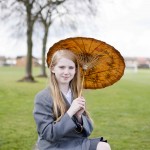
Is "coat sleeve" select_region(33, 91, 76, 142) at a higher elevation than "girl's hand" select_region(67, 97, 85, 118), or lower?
lower

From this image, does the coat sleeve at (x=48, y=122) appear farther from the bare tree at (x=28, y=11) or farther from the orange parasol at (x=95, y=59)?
the bare tree at (x=28, y=11)

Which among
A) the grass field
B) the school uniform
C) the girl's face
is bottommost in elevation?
the grass field

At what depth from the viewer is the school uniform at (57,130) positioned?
4133mm

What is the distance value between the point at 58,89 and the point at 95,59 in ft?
2.25

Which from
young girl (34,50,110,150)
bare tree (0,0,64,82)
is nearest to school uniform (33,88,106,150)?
young girl (34,50,110,150)

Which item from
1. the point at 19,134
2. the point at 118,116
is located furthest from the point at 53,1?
the point at 19,134

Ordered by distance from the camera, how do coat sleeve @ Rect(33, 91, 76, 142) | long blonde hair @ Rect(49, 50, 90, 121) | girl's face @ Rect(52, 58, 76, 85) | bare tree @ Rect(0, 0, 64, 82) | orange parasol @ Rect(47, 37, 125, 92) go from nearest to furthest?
coat sleeve @ Rect(33, 91, 76, 142), long blonde hair @ Rect(49, 50, 90, 121), girl's face @ Rect(52, 58, 76, 85), orange parasol @ Rect(47, 37, 125, 92), bare tree @ Rect(0, 0, 64, 82)

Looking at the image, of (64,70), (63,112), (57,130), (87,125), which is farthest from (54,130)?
(64,70)

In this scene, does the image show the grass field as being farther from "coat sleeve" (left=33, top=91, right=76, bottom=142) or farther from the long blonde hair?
"coat sleeve" (left=33, top=91, right=76, bottom=142)

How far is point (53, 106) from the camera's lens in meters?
4.27

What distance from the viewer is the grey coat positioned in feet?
13.6

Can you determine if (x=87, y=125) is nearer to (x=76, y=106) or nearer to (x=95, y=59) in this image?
(x=76, y=106)

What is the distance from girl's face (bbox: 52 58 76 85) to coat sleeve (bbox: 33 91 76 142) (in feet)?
0.85

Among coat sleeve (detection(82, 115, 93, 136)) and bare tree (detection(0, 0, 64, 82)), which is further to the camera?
bare tree (detection(0, 0, 64, 82))
